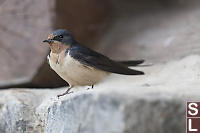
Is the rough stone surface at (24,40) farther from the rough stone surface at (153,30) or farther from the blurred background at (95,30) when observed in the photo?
the rough stone surface at (153,30)

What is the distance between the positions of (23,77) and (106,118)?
136 cm

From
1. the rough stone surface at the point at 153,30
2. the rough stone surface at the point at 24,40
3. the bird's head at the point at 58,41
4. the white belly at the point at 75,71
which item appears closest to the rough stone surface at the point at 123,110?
the white belly at the point at 75,71

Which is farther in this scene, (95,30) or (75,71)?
(95,30)

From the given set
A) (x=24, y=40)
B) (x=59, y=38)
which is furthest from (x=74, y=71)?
(x=24, y=40)

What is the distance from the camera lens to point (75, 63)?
2.08 metres

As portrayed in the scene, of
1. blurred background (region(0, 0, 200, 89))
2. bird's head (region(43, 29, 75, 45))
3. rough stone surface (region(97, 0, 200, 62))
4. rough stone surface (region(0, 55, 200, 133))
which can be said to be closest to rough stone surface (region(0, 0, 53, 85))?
blurred background (region(0, 0, 200, 89))

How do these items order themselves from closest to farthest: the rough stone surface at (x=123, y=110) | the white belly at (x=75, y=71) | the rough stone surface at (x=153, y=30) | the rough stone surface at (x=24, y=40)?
the rough stone surface at (x=123, y=110) → the white belly at (x=75, y=71) → the rough stone surface at (x=24, y=40) → the rough stone surface at (x=153, y=30)

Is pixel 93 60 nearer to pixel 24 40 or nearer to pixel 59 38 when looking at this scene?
pixel 59 38

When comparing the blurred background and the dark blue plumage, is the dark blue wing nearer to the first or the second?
the dark blue plumage

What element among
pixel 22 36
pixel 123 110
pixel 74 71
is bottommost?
pixel 123 110

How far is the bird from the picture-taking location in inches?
82.0

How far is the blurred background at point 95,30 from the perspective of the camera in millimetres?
2611

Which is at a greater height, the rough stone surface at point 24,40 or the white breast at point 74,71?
the rough stone surface at point 24,40

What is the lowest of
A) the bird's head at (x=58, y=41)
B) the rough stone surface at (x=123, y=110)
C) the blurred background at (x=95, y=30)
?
the rough stone surface at (x=123, y=110)
